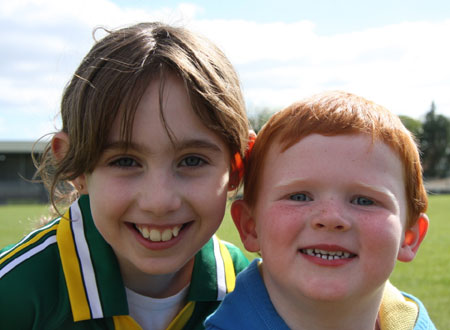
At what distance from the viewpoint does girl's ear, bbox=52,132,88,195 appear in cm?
224

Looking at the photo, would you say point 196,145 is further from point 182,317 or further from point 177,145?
point 182,317

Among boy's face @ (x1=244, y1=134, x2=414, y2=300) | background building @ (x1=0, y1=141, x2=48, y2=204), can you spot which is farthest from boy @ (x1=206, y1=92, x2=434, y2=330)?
background building @ (x1=0, y1=141, x2=48, y2=204)

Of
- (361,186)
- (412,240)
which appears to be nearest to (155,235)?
(361,186)

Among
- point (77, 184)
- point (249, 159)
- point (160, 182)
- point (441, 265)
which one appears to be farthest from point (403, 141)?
point (441, 265)

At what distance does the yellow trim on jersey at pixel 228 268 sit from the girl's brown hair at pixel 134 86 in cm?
60

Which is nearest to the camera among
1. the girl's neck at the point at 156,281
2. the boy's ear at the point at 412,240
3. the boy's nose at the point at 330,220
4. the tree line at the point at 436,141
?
the boy's nose at the point at 330,220

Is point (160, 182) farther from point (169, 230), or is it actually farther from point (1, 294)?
point (1, 294)

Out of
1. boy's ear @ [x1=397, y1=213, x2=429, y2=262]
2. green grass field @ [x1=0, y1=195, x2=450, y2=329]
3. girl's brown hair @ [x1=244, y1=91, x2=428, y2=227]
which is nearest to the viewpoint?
girl's brown hair @ [x1=244, y1=91, x2=428, y2=227]

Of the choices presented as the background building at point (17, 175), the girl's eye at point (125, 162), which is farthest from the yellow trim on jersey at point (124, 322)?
the background building at point (17, 175)

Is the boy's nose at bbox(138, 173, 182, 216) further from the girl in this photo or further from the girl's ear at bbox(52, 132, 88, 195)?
the girl's ear at bbox(52, 132, 88, 195)

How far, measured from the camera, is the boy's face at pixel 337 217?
5.34 feet

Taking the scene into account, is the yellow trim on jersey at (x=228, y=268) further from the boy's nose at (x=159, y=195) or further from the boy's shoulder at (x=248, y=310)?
the boy's nose at (x=159, y=195)

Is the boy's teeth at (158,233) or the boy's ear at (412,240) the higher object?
the boy's ear at (412,240)

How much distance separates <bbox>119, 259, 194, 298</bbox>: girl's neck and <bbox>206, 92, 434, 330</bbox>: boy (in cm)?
54
